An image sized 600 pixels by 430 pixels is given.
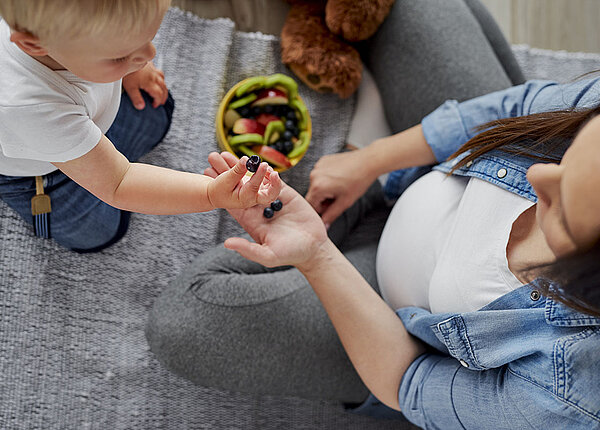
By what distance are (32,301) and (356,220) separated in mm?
693

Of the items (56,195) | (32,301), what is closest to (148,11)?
(56,195)

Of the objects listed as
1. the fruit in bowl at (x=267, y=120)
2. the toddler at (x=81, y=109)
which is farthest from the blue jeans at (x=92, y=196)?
the fruit in bowl at (x=267, y=120)

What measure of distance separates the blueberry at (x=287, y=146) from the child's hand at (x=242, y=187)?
380 millimetres

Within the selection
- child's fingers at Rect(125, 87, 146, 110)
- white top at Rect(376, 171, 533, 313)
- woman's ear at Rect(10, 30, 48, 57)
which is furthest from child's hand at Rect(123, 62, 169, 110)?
white top at Rect(376, 171, 533, 313)

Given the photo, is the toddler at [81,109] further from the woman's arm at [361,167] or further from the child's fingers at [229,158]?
the woman's arm at [361,167]

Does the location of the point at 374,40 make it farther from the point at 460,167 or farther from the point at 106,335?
the point at 106,335

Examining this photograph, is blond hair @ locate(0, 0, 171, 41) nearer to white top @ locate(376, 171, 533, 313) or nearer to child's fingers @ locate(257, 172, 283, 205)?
child's fingers @ locate(257, 172, 283, 205)

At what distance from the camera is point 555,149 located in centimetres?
73

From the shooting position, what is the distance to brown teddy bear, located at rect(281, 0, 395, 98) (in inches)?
44.9

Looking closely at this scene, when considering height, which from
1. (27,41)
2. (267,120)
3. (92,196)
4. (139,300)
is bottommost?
(139,300)

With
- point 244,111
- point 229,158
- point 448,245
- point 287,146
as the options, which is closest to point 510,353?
point 448,245

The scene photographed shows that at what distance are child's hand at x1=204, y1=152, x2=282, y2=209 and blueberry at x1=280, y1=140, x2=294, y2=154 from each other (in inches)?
15.0

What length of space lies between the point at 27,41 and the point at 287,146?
63 centimetres

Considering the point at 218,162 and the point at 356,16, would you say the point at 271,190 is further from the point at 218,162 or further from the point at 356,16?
the point at 356,16
